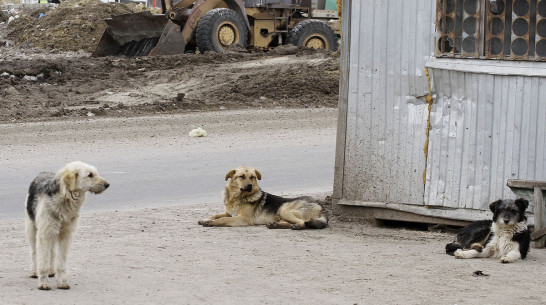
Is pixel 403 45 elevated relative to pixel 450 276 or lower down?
elevated

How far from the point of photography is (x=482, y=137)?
29.3ft

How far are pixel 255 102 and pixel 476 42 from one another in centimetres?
1306

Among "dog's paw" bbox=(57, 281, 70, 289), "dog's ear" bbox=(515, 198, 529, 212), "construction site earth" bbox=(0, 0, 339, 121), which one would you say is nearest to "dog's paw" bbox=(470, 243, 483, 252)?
"dog's ear" bbox=(515, 198, 529, 212)

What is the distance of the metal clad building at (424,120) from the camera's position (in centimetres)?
872

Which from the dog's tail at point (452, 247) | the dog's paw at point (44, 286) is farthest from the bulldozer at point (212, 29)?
the dog's paw at point (44, 286)

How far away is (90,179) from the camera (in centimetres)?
620

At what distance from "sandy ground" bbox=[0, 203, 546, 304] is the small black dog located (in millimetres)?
114

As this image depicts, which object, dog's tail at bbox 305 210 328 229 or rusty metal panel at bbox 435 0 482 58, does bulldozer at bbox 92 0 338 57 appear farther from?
rusty metal panel at bbox 435 0 482 58

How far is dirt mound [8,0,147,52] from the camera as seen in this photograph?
115ft

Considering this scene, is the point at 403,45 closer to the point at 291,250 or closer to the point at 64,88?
the point at 291,250

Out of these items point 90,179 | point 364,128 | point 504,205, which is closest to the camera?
point 90,179

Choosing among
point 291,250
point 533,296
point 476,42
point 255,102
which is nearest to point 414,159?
point 476,42

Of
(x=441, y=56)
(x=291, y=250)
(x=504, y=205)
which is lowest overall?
(x=291, y=250)

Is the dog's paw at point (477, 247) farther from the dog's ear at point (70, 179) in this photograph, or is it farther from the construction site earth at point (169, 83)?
the construction site earth at point (169, 83)
